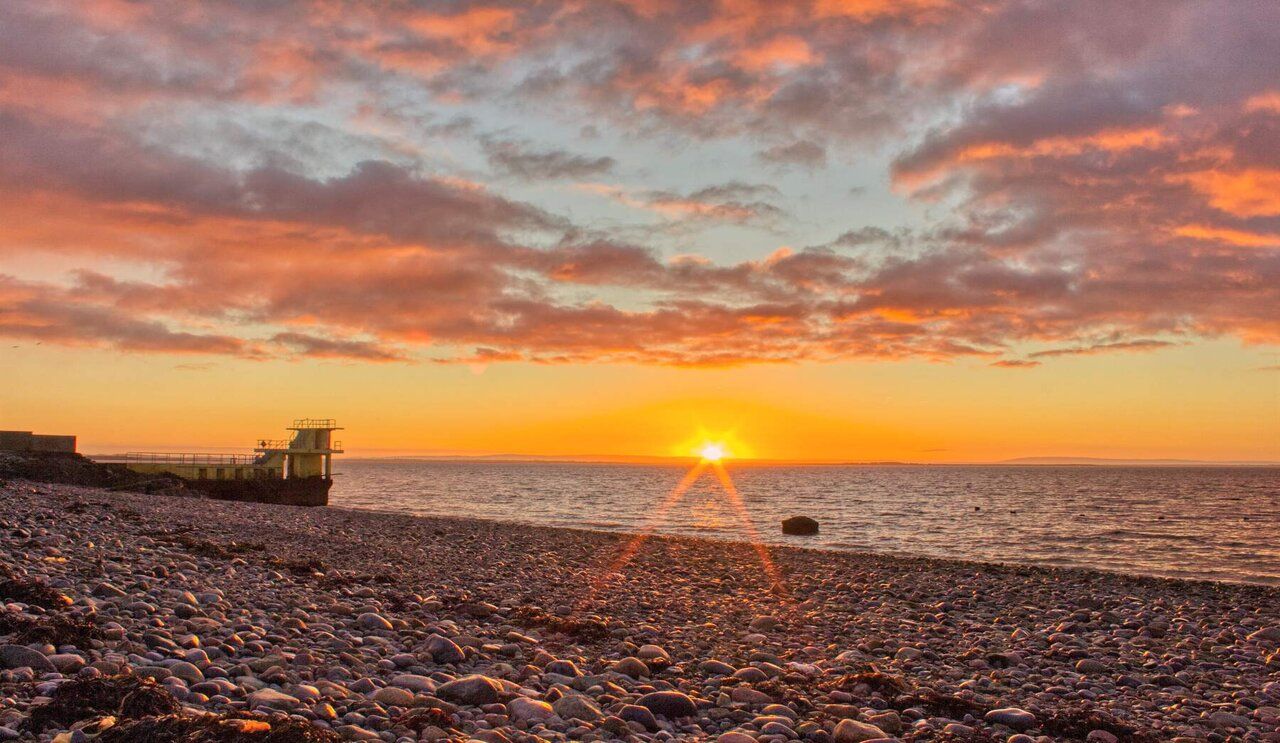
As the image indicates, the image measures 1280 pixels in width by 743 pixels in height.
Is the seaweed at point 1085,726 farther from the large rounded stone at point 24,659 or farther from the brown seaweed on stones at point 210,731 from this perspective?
the large rounded stone at point 24,659

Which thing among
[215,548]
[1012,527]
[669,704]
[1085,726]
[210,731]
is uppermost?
[210,731]

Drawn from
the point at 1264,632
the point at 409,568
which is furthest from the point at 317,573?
the point at 1264,632

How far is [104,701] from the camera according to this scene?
5.91 metres

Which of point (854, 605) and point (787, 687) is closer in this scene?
point (787, 687)

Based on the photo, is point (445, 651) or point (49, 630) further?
point (445, 651)

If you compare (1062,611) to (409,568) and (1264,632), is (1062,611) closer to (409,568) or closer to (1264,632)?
(1264,632)

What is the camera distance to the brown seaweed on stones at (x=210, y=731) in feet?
17.5

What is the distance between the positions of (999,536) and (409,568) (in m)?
36.2

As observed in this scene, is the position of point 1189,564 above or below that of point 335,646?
below

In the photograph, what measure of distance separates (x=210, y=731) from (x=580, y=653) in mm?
5713

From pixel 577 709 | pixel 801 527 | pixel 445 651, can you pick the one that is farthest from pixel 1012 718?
pixel 801 527

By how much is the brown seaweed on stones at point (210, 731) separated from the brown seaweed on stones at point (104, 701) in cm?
32

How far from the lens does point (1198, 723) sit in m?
9.05

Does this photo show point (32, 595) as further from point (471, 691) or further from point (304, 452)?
point (304, 452)
